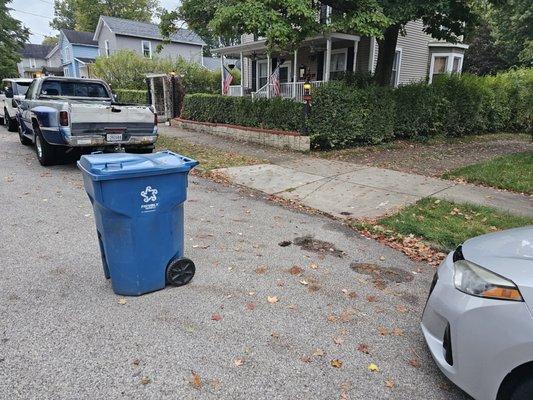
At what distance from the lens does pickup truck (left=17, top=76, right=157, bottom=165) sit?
304 inches

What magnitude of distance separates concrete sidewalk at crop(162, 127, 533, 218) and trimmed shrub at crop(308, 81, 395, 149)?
1.20 m

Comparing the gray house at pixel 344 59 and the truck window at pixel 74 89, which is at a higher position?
the gray house at pixel 344 59

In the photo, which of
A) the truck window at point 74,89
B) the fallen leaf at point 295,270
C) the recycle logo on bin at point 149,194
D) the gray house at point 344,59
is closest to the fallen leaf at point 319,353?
the fallen leaf at point 295,270

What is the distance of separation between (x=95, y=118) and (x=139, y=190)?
5312 mm

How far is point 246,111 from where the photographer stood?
1355cm

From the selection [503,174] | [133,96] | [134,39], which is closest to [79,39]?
[134,39]

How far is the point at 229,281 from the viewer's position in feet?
12.9

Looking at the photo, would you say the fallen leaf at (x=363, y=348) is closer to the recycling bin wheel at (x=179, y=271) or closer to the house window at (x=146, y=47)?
the recycling bin wheel at (x=179, y=271)

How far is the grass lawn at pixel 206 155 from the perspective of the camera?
9.81m

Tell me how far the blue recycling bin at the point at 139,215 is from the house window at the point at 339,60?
52.4ft

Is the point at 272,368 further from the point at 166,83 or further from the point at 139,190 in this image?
the point at 166,83

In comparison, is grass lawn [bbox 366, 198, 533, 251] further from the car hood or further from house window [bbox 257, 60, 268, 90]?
house window [bbox 257, 60, 268, 90]

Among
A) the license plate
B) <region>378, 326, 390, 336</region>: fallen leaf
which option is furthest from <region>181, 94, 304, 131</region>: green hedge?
<region>378, 326, 390, 336</region>: fallen leaf

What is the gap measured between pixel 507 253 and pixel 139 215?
2.65 metres
